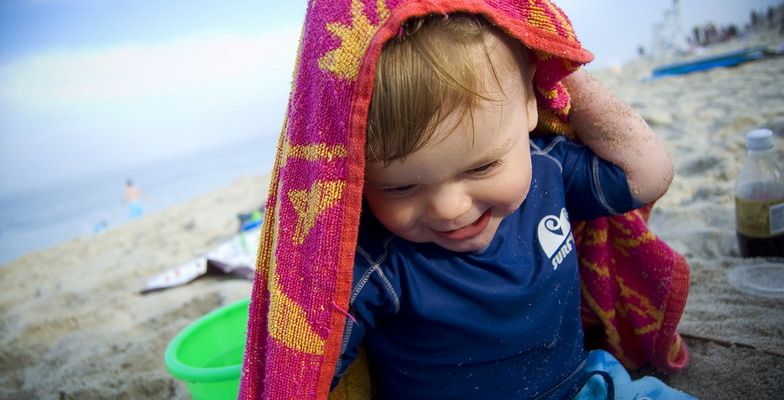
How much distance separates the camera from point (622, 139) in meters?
1.19

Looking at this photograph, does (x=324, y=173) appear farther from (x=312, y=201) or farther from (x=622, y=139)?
(x=622, y=139)

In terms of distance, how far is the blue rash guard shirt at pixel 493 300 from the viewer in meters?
1.07

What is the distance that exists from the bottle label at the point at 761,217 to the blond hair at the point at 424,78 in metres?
1.42

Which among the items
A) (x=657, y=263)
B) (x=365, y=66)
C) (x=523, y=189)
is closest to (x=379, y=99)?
(x=365, y=66)

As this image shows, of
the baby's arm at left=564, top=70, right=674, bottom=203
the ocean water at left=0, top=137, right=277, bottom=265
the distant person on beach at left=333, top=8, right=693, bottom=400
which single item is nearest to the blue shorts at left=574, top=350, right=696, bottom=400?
the distant person on beach at left=333, top=8, right=693, bottom=400

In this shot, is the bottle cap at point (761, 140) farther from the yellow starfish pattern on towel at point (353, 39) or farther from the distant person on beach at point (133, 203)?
the distant person on beach at point (133, 203)

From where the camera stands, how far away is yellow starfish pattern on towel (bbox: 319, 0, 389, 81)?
2.56 feet

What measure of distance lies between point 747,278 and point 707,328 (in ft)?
1.11

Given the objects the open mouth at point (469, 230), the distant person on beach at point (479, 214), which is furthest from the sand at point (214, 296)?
the open mouth at point (469, 230)

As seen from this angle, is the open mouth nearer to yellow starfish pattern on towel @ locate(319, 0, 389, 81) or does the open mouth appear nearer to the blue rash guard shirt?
the blue rash guard shirt

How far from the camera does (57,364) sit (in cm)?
224

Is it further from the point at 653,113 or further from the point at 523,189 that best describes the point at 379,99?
the point at 653,113

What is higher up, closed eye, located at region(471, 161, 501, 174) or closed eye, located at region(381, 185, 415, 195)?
closed eye, located at region(471, 161, 501, 174)

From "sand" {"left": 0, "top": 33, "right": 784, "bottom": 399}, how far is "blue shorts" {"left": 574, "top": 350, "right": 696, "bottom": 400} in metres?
0.28
